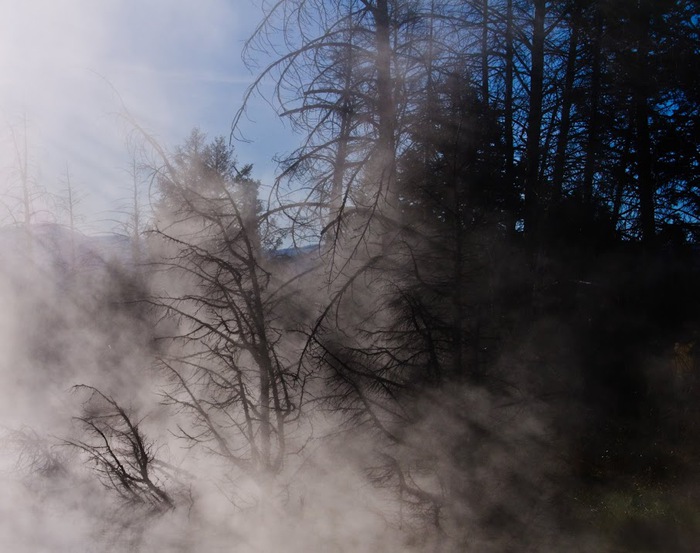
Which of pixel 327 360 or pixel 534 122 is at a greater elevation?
pixel 534 122

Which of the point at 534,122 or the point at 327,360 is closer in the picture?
the point at 327,360

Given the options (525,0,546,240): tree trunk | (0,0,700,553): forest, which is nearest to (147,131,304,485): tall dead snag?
(0,0,700,553): forest

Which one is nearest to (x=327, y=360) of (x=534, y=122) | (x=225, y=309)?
(x=225, y=309)

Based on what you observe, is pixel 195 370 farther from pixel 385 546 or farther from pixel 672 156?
pixel 672 156

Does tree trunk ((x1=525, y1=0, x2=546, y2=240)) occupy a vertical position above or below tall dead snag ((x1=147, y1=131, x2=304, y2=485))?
above

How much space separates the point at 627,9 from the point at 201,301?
6.07m

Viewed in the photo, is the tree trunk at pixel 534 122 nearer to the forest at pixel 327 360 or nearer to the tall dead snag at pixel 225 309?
the forest at pixel 327 360

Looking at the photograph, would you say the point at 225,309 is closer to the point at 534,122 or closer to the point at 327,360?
the point at 327,360

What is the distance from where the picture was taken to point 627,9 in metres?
6.88

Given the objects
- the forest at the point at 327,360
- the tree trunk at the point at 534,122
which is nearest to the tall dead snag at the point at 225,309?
the forest at the point at 327,360

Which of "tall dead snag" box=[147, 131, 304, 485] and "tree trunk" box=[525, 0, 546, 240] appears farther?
"tree trunk" box=[525, 0, 546, 240]

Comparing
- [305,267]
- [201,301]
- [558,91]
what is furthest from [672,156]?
[201,301]

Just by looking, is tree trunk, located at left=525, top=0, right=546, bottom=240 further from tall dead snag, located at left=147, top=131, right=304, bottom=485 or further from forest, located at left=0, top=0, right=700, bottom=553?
tall dead snag, located at left=147, top=131, right=304, bottom=485

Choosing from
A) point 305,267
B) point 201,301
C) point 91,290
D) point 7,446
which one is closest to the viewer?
point 201,301
